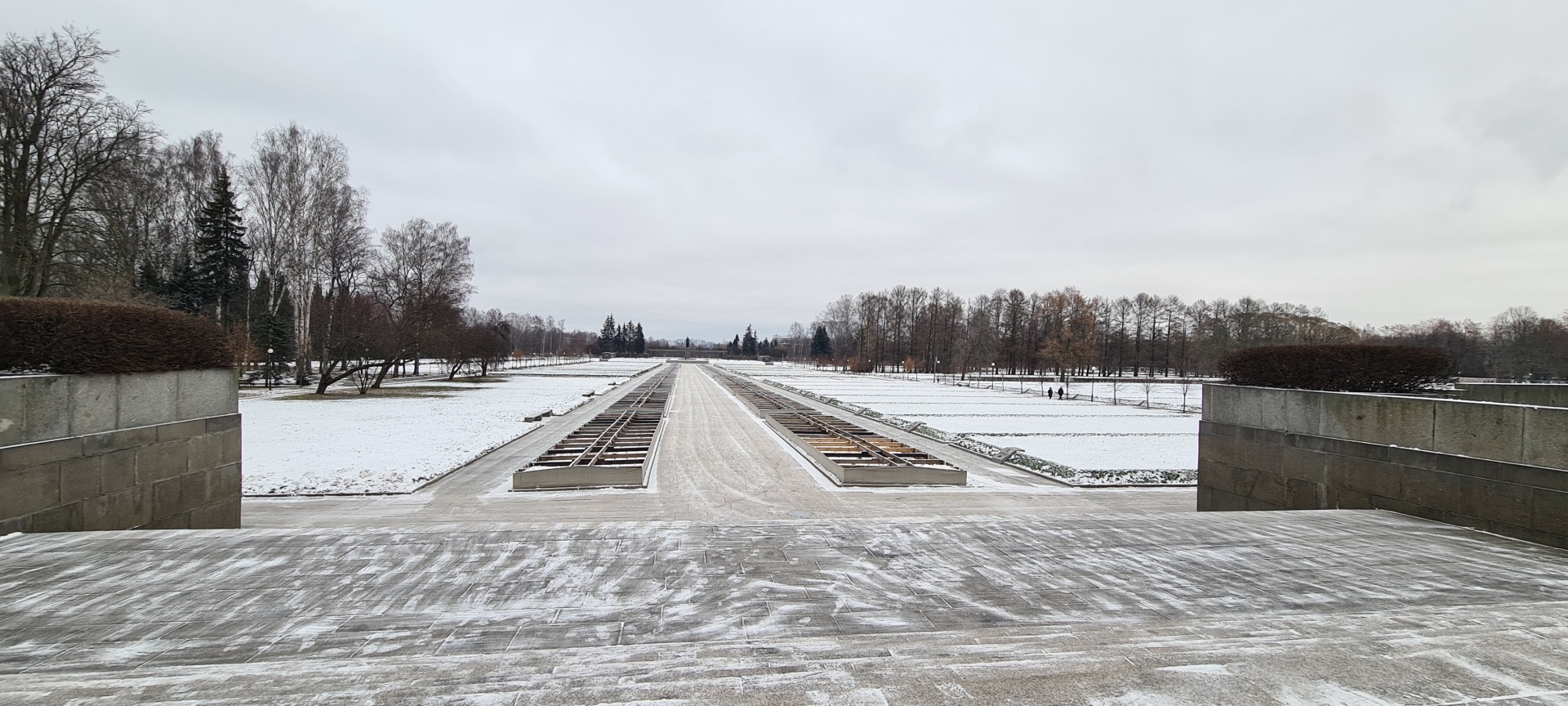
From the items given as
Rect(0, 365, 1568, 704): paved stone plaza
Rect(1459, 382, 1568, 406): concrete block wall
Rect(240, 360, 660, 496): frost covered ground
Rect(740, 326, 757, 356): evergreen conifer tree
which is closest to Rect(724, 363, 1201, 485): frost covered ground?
Rect(1459, 382, 1568, 406): concrete block wall

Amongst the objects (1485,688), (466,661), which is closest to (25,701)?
(466,661)

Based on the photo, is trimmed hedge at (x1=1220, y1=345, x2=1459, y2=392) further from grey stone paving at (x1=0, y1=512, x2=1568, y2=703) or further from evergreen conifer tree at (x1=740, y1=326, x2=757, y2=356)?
evergreen conifer tree at (x1=740, y1=326, x2=757, y2=356)

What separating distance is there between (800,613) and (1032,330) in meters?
96.3

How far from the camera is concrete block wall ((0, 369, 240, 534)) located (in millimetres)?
5789

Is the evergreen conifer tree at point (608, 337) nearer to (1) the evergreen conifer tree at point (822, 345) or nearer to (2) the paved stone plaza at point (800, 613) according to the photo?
(1) the evergreen conifer tree at point (822, 345)

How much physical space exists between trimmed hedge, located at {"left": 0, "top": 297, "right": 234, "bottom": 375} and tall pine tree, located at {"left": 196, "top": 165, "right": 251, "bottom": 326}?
39846 millimetres

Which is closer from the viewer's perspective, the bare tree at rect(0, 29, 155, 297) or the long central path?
the long central path

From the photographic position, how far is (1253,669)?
361cm

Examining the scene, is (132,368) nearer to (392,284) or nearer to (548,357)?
(392,284)

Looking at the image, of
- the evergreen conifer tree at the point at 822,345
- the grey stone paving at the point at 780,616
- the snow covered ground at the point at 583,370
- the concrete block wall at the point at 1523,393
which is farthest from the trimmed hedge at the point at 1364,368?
the evergreen conifer tree at the point at 822,345

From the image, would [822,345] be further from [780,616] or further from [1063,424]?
[780,616]

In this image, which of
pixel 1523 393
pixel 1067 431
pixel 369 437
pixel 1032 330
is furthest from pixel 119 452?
pixel 1032 330

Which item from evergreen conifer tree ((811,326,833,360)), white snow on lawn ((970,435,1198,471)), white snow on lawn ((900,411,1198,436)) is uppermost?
evergreen conifer tree ((811,326,833,360))

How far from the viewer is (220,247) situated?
38.7 m
